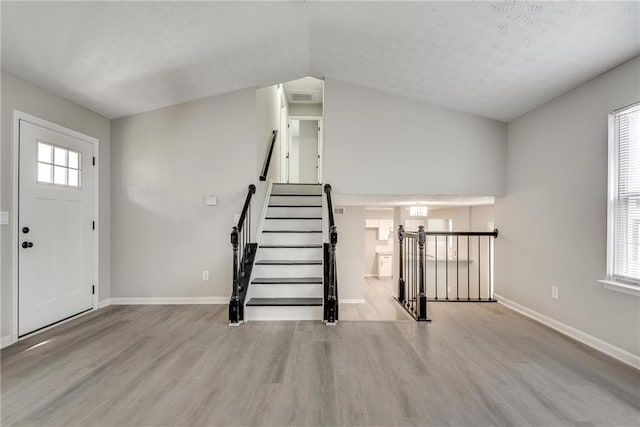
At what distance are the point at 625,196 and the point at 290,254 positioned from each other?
3418 millimetres

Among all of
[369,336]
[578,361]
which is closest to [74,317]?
[369,336]

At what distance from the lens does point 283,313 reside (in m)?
3.49

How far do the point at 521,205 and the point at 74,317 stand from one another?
564 cm

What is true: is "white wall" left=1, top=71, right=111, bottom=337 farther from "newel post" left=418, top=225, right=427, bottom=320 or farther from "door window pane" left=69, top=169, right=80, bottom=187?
"newel post" left=418, top=225, right=427, bottom=320

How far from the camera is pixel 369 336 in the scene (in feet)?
10.1

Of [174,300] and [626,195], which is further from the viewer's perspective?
[174,300]

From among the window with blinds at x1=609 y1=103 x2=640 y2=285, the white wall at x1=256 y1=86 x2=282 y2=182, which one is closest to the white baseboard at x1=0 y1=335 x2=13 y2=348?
the white wall at x1=256 y1=86 x2=282 y2=182

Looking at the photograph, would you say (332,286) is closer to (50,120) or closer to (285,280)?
(285,280)

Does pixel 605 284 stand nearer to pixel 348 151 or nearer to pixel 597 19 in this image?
pixel 597 19

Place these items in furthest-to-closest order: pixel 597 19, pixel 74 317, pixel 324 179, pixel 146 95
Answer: pixel 324 179
pixel 146 95
pixel 74 317
pixel 597 19

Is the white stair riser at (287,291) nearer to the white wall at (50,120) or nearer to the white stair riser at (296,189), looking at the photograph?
the white stair riser at (296,189)

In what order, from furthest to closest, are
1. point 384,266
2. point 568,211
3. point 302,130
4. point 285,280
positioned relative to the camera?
1. point 384,266
2. point 302,130
3. point 285,280
4. point 568,211

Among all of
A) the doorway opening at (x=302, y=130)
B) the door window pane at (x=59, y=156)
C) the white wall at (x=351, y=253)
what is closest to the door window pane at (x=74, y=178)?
the door window pane at (x=59, y=156)

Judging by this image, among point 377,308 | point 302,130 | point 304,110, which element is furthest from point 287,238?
point 302,130
